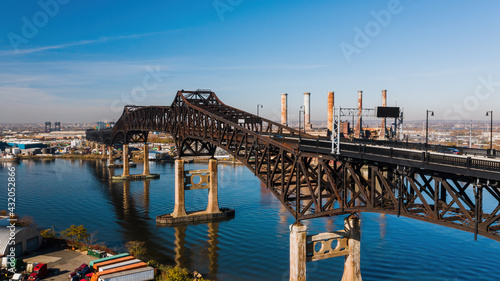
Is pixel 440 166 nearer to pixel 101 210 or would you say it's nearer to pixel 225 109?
pixel 225 109

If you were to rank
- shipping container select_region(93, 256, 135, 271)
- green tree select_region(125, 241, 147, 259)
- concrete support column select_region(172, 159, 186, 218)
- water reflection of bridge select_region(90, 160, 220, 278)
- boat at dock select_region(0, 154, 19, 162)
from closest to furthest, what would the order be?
1. shipping container select_region(93, 256, 135, 271)
2. green tree select_region(125, 241, 147, 259)
3. water reflection of bridge select_region(90, 160, 220, 278)
4. concrete support column select_region(172, 159, 186, 218)
5. boat at dock select_region(0, 154, 19, 162)

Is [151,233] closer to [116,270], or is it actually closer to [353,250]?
[116,270]

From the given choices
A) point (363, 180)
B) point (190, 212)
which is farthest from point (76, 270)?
point (190, 212)

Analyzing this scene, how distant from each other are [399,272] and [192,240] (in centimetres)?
2460

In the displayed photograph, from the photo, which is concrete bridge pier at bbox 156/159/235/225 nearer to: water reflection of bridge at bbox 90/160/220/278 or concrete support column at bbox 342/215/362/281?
water reflection of bridge at bbox 90/160/220/278

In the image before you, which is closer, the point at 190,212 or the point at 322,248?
the point at 322,248

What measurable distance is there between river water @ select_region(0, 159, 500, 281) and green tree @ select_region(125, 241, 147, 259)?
1.00 meters

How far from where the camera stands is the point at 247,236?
4959cm

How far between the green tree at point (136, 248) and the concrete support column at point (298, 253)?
1802cm

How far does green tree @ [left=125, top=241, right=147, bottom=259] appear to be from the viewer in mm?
42081

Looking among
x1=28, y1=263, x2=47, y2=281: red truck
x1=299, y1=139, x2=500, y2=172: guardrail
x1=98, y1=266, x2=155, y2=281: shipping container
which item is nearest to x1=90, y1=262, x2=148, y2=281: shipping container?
x1=98, y1=266, x2=155, y2=281: shipping container

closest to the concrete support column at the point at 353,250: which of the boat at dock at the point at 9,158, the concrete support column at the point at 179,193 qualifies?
the concrete support column at the point at 179,193

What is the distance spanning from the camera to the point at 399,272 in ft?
121

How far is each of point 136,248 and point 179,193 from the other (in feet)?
54.5
